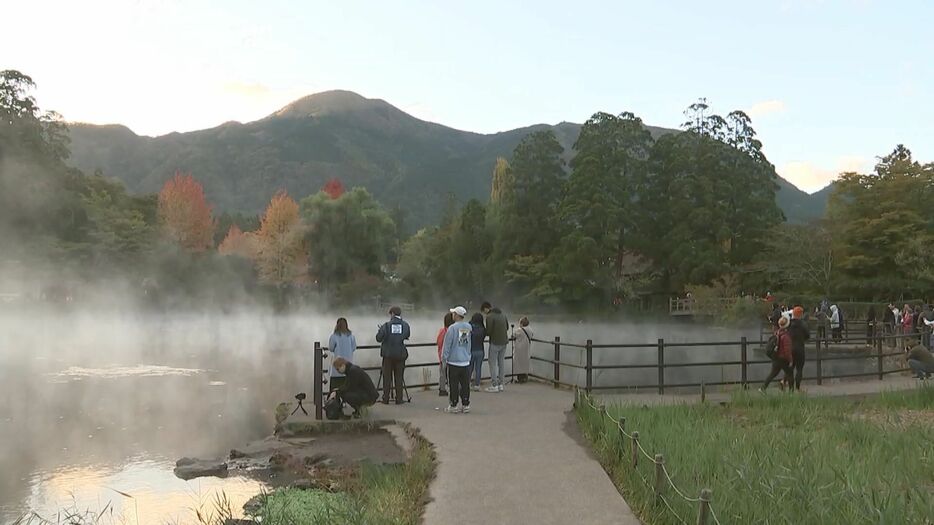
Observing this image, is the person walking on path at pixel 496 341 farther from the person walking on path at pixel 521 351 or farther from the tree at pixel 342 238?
the tree at pixel 342 238

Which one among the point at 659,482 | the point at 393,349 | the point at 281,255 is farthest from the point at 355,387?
the point at 281,255

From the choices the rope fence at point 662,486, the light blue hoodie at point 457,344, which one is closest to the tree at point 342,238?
the light blue hoodie at point 457,344

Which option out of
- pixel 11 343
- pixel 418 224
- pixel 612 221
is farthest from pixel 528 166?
pixel 418 224

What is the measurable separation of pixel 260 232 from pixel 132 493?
211 feet

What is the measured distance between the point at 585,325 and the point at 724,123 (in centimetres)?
2199

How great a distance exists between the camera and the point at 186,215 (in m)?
75.5

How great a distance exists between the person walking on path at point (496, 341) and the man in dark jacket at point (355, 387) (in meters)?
3.19

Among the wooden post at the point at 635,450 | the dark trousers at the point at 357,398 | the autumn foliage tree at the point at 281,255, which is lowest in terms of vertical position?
the dark trousers at the point at 357,398

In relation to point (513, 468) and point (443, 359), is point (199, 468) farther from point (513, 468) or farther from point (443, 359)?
point (513, 468)

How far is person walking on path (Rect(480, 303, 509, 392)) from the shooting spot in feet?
46.3

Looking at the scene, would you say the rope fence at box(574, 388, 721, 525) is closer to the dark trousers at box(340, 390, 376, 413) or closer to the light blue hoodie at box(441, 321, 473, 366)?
the light blue hoodie at box(441, 321, 473, 366)

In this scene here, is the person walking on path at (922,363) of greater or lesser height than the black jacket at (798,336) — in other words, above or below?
below

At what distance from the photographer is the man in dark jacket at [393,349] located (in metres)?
12.7

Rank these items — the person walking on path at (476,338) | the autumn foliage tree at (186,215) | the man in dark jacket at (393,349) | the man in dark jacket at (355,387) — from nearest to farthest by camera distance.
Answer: the man in dark jacket at (355,387) < the man in dark jacket at (393,349) < the person walking on path at (476,338) < the autumn foliage tree at (186,215)
